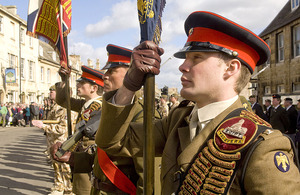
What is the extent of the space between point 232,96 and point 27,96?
108 feet

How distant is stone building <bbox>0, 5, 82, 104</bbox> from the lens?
27.3 metres

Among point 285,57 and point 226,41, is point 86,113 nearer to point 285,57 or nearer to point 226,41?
point 226,41

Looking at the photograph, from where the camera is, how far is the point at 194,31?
1.65m

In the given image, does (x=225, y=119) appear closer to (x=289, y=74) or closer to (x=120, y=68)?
(x=120, y=68)

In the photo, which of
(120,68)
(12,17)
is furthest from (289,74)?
(12,17)

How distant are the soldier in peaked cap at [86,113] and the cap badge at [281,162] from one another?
2.30 m

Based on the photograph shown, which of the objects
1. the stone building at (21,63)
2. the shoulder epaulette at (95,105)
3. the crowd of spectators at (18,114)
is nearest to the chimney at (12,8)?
the stone building at (21,63)

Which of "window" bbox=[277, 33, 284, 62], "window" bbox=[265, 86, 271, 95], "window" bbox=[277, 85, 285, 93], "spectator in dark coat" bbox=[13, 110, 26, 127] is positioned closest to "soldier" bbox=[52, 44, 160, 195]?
"window" bbox=[277, 85, 285, 93]

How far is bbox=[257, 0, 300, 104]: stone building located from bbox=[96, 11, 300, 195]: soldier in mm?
13326

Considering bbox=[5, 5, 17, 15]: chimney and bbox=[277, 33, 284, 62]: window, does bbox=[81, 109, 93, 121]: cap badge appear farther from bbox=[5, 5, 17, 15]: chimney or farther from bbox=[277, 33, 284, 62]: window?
bbox=[5, 5, 17, 15]: chimney

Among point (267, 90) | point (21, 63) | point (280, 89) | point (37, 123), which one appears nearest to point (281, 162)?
point (37, 123)

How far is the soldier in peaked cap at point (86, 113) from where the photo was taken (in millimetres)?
3277

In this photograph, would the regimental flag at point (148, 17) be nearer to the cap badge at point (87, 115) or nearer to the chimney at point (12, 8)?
the cap badge at point (87, 115)

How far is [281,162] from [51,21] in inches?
136
